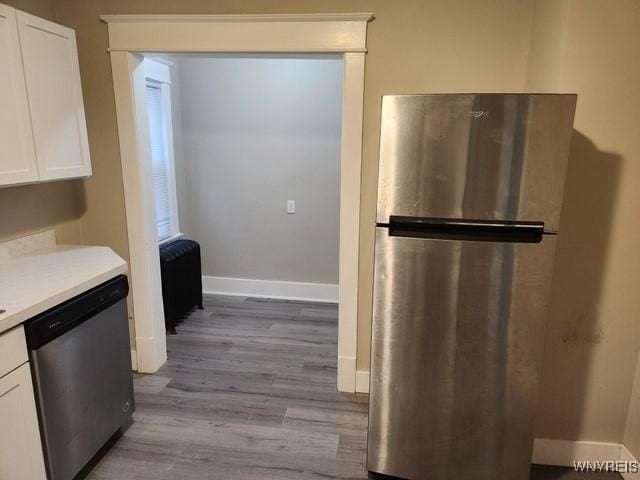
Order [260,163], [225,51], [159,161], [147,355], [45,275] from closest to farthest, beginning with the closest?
[45,275]
[225,51]
[147,355]
[159,161]
[260,163]

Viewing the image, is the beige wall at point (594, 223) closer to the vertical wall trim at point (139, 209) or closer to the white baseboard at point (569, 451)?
the white baseboard at point (569, 451)

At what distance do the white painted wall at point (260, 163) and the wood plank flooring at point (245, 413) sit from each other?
32.5 inches

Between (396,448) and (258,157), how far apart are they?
3007 mm

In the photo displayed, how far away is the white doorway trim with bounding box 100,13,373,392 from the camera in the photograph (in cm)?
237

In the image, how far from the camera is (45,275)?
200 centimetres

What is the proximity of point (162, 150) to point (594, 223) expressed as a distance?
352 centimetres

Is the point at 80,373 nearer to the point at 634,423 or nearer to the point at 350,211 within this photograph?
the point at 350,211

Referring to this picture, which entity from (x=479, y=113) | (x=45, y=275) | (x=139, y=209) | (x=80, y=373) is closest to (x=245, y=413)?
(x=80, y=373)

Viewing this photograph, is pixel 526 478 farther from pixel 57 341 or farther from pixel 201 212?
pixel 201 212

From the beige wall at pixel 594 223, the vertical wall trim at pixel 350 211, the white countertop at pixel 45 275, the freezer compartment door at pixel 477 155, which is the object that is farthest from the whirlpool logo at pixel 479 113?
the white countertop at pixel 45 275

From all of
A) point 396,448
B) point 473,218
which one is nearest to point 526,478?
point 396,448

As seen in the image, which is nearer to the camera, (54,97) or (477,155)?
(477,155)

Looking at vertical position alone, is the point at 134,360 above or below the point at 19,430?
below

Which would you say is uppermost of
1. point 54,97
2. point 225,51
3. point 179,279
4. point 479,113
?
point 225,51
